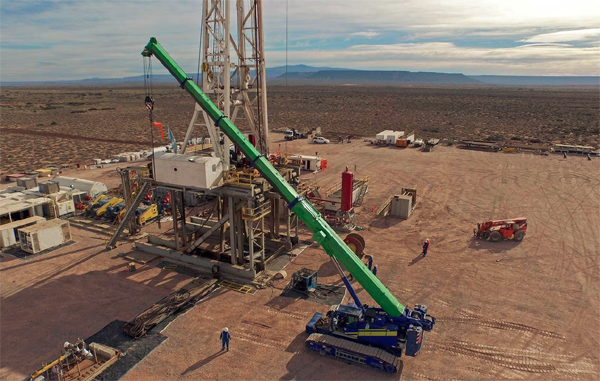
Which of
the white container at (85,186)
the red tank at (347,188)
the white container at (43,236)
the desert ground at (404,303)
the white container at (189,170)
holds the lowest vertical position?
the desert ground at (404,303)

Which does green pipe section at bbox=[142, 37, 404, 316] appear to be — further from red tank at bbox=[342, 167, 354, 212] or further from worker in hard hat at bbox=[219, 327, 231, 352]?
red tank at bbox=[342, 167, 354, 212]

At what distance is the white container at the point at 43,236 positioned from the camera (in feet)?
80.2

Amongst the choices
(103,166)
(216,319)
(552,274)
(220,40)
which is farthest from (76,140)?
(552,274)

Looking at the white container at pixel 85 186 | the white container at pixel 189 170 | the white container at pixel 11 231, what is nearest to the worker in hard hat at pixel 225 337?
the white container at pixel 189 170

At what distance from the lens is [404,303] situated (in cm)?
1933

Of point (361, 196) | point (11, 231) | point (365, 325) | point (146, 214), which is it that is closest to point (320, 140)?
point (361, 196)

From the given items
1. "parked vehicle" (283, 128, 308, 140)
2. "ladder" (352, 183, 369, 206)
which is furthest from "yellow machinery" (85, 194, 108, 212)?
"parked vehicle" (283, 128, 308, 140)

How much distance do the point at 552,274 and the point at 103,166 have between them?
4663 centimetres

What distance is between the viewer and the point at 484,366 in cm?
1509

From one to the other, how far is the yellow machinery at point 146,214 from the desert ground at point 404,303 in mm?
811

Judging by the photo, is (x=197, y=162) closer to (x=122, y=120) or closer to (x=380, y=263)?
(x=380, y=263)

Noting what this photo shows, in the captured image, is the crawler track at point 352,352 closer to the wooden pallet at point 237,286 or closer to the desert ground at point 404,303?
the desert ground at point 404,303

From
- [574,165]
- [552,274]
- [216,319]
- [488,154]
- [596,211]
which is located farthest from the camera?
[488,154]

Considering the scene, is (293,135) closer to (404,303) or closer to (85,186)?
(85,186)
